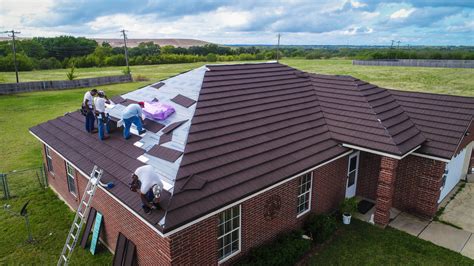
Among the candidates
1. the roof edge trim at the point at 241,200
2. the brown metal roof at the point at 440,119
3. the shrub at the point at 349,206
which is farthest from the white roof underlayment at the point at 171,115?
the brown metal roof at the point at 440,119

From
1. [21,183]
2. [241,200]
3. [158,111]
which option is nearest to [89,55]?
[21,183]

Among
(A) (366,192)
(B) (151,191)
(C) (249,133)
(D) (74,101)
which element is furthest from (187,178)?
(D) (74,101)

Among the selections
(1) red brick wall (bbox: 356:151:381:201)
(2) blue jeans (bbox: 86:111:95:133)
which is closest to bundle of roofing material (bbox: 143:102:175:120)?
(2) blue jeans (bbox: 86:111:95:133)

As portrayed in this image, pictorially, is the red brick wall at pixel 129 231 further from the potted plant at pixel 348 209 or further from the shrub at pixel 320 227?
the potted plant at pixel 348 209

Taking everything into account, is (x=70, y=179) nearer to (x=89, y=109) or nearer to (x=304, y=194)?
(x=89, y=109)

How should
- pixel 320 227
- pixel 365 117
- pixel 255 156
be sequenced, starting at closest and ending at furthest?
pixel 255 156 → pixel 320 227 → pixel 365 117

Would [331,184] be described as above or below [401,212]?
above

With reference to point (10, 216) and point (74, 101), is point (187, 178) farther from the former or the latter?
point (74, 101)
